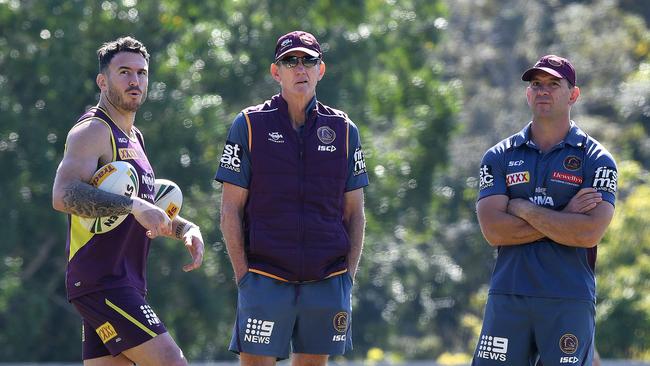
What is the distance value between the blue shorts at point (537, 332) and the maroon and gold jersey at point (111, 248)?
6.44ft

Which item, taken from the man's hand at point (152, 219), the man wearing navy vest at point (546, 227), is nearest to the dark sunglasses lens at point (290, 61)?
the man's hand at point (152, 219)

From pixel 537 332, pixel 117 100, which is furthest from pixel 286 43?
pixel 537 332

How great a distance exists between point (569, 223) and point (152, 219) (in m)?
2.27

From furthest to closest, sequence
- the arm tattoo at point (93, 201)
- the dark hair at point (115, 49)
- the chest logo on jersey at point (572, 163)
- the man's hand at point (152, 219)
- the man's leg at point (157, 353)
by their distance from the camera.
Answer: the chest logo on jersey at point (572, 163) < the dark hair at point (115, 49) < the man's leg at point (157, 353) < the arm tattoo at point (93, 201) < the man's hand at point (152, 219)

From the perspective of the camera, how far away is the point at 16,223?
2134cm

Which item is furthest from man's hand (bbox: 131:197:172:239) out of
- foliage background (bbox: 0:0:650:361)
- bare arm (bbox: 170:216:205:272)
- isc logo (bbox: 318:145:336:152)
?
foliage background (bbox: 0:0:650:361)

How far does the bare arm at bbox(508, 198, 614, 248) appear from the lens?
7.20 m

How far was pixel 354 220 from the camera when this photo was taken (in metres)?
7.38

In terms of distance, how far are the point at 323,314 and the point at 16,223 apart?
49.4ft

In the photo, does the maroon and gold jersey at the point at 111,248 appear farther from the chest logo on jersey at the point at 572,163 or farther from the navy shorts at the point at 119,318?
the chest logo on jersey at the point at 572,163

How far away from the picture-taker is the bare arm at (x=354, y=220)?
7.34 metres

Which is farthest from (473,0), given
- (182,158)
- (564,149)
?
(564,149)

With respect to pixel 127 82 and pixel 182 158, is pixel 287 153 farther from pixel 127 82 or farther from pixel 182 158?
pixel 182 158

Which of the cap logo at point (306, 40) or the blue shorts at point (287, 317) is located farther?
the cap logo at point (306, 40)
